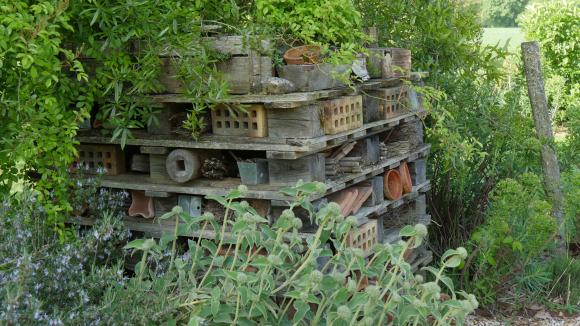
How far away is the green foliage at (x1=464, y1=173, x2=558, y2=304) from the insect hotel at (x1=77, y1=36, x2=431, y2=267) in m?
0.68

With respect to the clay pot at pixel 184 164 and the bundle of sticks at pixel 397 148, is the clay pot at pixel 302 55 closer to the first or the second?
the clay pot at pixel 184 164

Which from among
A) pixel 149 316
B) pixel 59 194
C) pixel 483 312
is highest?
pixel 59 194

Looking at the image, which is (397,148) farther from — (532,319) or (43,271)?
(43,271)

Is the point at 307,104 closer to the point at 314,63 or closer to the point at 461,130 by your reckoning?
the point at 314,63

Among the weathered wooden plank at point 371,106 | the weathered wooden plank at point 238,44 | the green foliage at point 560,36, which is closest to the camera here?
the weathered wooden plank at point 238,44

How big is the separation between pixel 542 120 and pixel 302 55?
2561 mm

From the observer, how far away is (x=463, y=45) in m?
5.60

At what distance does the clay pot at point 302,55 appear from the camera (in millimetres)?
4020

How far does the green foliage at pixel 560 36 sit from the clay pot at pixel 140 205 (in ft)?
26.5

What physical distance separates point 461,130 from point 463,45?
604mm

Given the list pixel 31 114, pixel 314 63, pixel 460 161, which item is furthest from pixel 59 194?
pixel 460 161

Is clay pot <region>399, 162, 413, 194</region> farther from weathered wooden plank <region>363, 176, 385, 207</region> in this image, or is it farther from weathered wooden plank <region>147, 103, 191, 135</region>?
weathered wooden plank <region>147, 103, 191, 135</region>

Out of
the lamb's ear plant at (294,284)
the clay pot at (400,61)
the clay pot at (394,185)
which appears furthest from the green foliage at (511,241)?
the lamb's ear plant at (294,284)

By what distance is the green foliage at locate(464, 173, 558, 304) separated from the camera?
485cm
